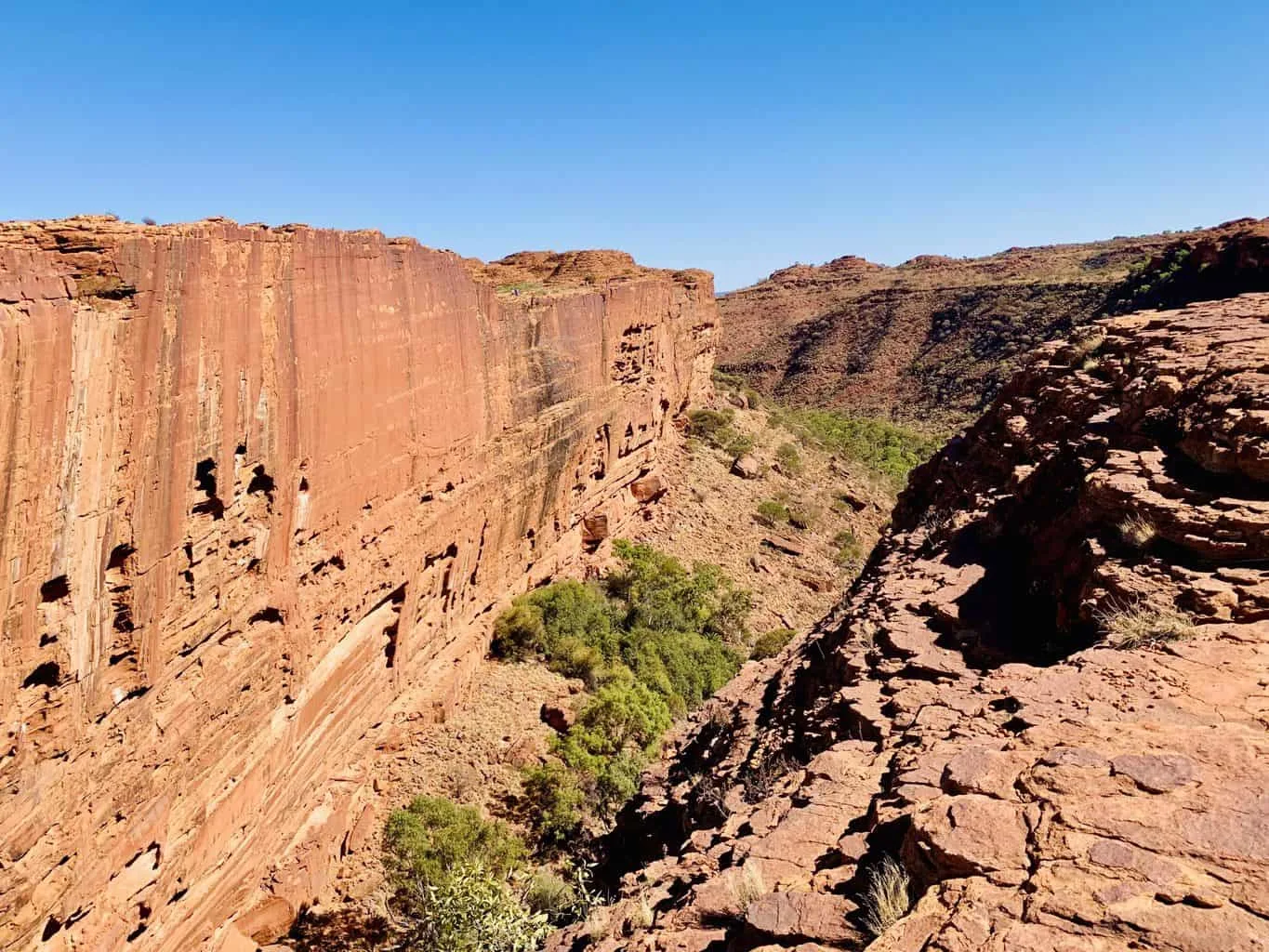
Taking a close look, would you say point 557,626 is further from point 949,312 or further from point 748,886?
point 949,312

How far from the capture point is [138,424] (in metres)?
6.71

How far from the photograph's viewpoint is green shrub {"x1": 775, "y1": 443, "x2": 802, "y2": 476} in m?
28.7

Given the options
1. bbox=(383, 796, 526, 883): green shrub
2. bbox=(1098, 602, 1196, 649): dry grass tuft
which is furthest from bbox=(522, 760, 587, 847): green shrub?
bbox=(1098, 602, 1196, 649): dry grass tuft

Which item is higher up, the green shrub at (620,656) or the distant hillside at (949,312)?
the distant hillside at (949,312)

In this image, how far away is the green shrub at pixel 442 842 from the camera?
10555mm

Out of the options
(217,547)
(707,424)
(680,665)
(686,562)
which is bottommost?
(680,665)

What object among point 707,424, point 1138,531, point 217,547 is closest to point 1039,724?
point 1138,531

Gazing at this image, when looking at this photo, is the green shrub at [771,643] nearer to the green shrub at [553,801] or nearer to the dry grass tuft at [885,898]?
the green shrub at [553,801]

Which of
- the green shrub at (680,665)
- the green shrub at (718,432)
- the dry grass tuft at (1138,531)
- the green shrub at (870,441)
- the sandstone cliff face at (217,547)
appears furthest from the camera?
the green shrub at (870,441)

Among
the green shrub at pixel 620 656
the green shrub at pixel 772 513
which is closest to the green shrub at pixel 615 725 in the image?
the green shrub at pixel 620 656

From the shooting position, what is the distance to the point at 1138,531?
681cm

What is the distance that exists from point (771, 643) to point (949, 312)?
153 feet

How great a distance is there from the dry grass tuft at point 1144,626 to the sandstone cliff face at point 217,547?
784 centimetres

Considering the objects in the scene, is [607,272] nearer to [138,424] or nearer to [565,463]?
[565,463]
